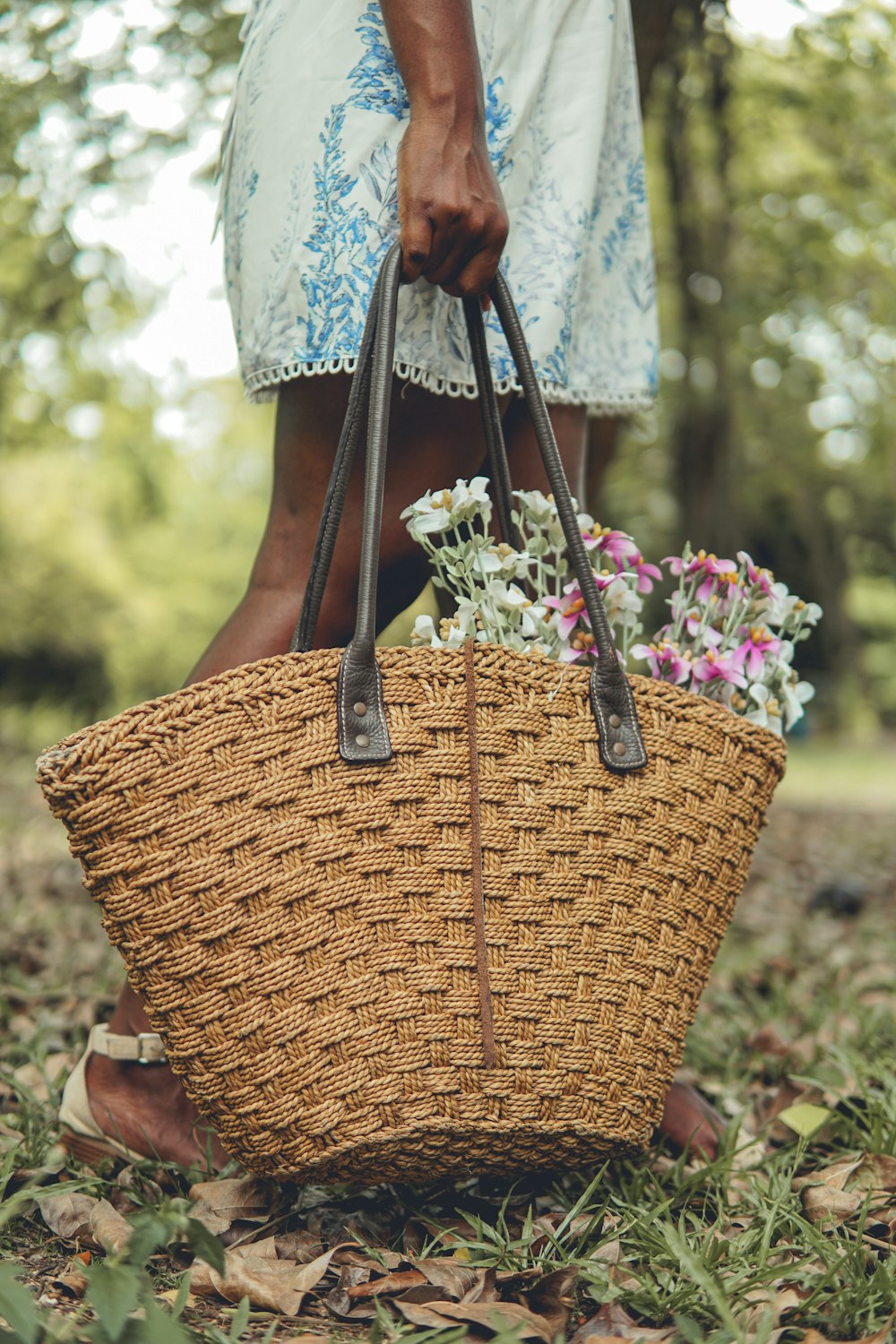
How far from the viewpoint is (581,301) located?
155cm

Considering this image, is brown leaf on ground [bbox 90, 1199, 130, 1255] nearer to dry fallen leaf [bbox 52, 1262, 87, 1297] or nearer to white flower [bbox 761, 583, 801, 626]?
dry fallen leaf [bbox 52, 1262, 87, 1297]

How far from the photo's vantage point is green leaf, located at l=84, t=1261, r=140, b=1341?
0.76 m

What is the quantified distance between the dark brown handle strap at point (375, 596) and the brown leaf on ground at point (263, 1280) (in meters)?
0.51

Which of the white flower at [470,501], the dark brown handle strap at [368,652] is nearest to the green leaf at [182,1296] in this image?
the dark brown handle strap at [368,652]

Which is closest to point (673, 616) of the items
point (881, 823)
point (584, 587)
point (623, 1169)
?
point (584, 587)

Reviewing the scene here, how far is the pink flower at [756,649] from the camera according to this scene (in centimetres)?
132

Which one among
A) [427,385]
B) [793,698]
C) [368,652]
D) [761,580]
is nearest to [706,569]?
[761,580]

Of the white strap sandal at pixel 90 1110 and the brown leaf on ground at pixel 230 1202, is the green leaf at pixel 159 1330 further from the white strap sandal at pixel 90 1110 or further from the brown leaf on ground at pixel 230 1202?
the white strap sandal at pixel 90 1110

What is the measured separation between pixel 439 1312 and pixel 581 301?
1.26 metres

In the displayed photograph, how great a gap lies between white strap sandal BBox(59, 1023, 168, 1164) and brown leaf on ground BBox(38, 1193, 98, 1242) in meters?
0.10

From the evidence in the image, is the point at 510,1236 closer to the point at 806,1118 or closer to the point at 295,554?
the point at 806,1118

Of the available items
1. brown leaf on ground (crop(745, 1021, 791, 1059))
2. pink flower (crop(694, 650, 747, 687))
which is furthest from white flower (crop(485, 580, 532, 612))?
brown leaf on ground (crop(745, 1021, 791, 1059))

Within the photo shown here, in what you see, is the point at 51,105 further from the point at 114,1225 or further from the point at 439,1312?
the point at 439,1312

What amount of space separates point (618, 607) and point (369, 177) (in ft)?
1.89
